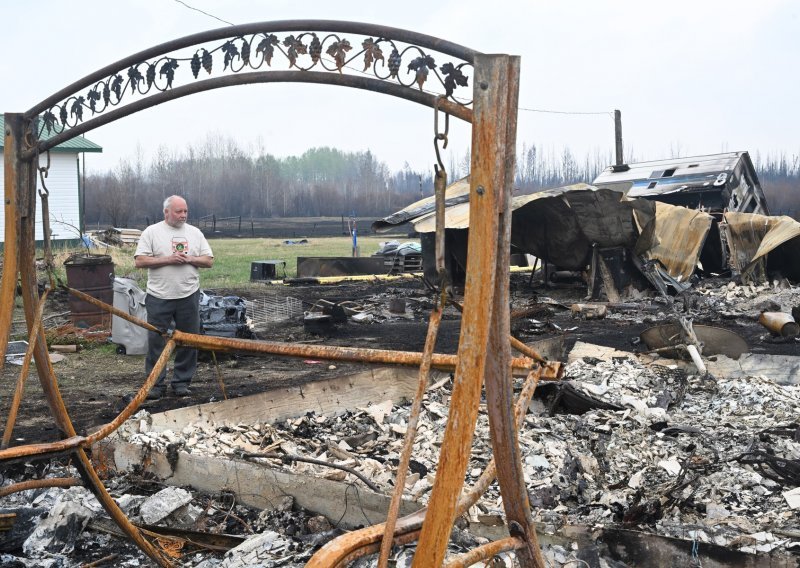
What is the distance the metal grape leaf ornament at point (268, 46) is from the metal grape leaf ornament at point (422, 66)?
29.9 inches

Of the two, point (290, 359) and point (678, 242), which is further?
point (678, 242)

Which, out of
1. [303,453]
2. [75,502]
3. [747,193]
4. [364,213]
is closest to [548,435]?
[303,453]

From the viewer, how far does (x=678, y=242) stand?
18.8 meters

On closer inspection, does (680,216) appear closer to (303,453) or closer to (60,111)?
(303,453)

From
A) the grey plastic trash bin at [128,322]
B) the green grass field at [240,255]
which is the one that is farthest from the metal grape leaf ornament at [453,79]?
the green grass field at [240,255]

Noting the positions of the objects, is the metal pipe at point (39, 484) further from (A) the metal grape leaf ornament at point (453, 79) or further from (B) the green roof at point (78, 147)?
(B) the green roof at point (78, 147)

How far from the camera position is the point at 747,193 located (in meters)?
25.8

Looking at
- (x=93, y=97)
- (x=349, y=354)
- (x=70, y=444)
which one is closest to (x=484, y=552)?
(x=349, y=354)

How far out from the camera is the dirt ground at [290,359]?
27.3 feet

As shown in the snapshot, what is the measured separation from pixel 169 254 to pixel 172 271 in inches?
6.9

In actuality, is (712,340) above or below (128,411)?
below

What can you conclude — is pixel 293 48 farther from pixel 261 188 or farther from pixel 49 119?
pixel 261 188

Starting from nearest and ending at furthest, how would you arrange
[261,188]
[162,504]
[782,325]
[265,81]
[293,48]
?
[293,48] < [265,81] < [162,504] < [782,325] < [261,188]

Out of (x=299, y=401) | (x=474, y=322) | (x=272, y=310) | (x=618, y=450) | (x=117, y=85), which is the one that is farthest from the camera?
(x=272, y=310)
